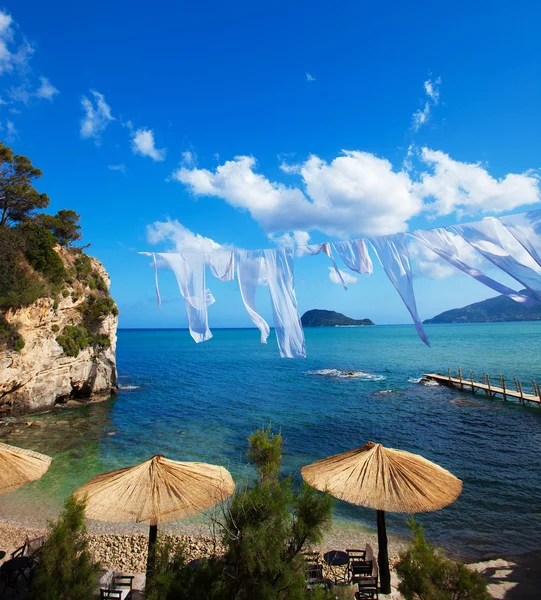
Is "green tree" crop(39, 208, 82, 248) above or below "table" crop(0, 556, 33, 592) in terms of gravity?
above

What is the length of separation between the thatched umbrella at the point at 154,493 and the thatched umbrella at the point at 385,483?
174 cm

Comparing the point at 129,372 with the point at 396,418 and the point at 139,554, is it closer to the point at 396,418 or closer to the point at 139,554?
the point at 396,418

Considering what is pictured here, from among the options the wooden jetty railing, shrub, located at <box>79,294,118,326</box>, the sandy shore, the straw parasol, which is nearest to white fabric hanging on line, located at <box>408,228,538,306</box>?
the sandy shore

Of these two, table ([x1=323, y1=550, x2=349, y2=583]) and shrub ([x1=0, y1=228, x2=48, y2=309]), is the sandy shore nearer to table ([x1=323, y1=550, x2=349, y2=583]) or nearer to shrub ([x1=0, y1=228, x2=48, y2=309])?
table ([x1=323, y1=550, x2=349, y2=583])

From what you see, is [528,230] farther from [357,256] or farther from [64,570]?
[64,570]

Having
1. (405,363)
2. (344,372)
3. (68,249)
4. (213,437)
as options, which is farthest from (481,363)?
(68,249)

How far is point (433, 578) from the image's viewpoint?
3709 mm

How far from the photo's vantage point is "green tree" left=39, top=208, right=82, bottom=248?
27.6 metres

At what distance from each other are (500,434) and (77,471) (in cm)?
1808

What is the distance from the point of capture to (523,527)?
29.6 ft

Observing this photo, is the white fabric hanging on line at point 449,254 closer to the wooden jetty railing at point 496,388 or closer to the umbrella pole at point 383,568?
the umbrella pole at point 383,568

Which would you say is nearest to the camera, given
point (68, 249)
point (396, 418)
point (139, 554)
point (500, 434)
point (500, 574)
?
point (500, 574)

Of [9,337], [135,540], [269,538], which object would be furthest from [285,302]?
[9,337]

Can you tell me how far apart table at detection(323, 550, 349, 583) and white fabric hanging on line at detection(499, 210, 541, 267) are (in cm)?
597
